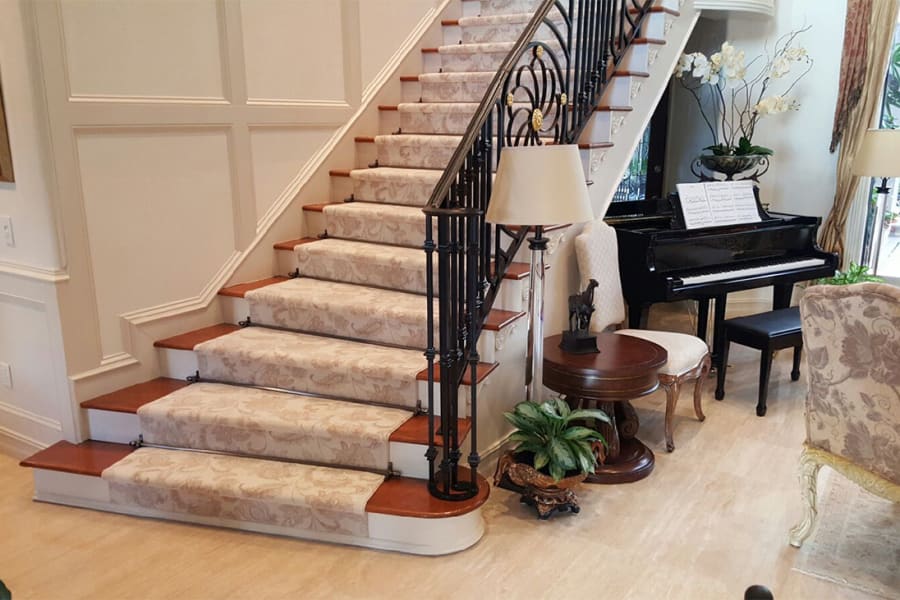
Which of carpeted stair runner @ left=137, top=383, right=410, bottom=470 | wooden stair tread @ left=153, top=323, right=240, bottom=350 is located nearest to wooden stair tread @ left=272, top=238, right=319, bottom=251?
wooden stair tread @ left=153, top=323, right=240, bottom=350

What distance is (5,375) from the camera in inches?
133

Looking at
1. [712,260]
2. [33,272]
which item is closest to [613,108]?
[712,260]

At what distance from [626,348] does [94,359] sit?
248cm

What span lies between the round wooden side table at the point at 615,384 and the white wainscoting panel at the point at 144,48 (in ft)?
7.24

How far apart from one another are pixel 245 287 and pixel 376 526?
1.67 m

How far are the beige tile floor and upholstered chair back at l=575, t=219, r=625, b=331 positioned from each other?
100 cm

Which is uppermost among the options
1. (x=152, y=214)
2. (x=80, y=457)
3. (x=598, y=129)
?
(x=598, y=129)

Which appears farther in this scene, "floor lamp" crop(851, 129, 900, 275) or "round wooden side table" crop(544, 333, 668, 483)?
"floor lamp" crop(851, 129, 900, 275)

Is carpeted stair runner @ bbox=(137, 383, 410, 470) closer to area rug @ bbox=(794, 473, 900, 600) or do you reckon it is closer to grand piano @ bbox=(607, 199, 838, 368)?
area rug @ bbox=(794, 473, 900, 600)

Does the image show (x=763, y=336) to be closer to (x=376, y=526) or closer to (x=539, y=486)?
(x=539, y=486)

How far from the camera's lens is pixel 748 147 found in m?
5.01

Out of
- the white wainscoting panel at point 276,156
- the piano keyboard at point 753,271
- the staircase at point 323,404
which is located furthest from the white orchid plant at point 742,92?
the white wainscoting panel at point 276,156

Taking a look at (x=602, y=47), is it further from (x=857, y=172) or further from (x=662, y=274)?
(x=857, y=172)

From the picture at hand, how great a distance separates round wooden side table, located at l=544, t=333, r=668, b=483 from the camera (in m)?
3.06
